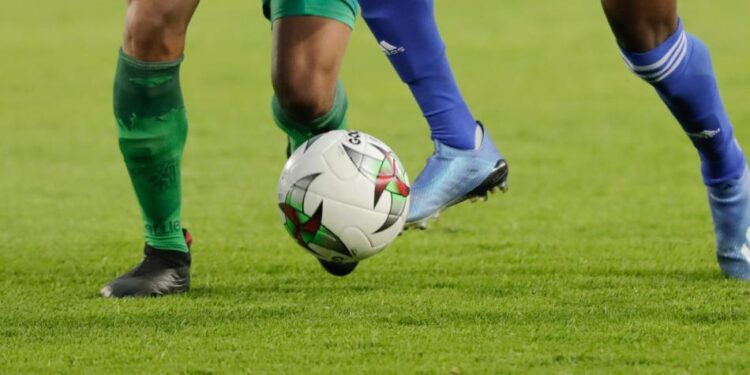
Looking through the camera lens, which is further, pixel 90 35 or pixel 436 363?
pixel 90 35

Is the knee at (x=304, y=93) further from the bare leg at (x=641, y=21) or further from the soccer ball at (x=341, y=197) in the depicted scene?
the bare leg at (x=641, y=21)

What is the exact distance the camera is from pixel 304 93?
186 inches

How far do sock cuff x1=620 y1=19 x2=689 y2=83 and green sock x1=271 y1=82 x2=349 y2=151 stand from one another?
0.95 meters

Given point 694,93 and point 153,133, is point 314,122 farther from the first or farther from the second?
point 694,93

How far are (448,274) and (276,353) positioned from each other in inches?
62.9

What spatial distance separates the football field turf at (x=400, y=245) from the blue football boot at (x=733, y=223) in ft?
0.27

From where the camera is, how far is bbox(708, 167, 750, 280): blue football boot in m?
5.01

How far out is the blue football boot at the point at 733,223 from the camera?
501 centimetres

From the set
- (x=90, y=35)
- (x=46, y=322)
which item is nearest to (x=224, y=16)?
(x=90, y=35)

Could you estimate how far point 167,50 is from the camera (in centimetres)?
466

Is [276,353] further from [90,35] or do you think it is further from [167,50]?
[90,35]

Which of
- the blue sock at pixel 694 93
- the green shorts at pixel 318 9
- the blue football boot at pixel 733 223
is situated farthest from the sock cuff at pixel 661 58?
the green shorts at pixel 318 9

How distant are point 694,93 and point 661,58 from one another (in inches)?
7.8

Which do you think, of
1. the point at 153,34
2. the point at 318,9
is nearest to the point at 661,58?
the point at 318,9
